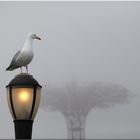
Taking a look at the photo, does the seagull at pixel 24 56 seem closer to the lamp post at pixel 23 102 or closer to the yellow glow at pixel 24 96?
the lamp post at pixel 23 102

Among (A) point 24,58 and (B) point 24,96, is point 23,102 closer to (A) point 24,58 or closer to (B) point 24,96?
(B) point 24,96

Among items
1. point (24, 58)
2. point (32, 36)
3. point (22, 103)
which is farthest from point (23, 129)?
point (32, 36)

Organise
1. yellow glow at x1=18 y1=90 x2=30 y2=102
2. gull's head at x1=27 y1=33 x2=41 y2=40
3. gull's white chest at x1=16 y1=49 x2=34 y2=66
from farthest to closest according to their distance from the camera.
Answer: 1. gull's head at x1=27 y1=33 x2=41 y2=40
2. gull's white chest at x1=16 y1=49 x2=34 y2=66
3. yellow glow at x1=18 y1=90 x2=30 y2=102

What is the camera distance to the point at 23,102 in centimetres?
421

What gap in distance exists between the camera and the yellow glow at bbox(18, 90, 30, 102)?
420cm

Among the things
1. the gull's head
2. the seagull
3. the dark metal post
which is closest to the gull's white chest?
the seagull

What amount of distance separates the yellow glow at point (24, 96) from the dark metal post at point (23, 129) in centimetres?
34

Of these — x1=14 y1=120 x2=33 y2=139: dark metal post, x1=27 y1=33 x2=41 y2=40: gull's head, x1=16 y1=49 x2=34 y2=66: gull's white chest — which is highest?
x1=27 y1=33 x2=41 y2=40: gull's head

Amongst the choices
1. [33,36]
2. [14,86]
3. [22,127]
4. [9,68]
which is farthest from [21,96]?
[33,36]

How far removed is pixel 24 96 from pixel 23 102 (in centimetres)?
9

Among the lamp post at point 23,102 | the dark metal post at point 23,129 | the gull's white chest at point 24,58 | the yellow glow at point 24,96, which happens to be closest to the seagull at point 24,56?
the gull's white chest at point 24,58

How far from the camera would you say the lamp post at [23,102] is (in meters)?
4.22

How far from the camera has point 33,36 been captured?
19.5ft

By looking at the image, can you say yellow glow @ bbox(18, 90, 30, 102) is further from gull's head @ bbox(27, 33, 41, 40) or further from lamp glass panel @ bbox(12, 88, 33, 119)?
gull's head @ bbox(27, 33, 41, 40)
